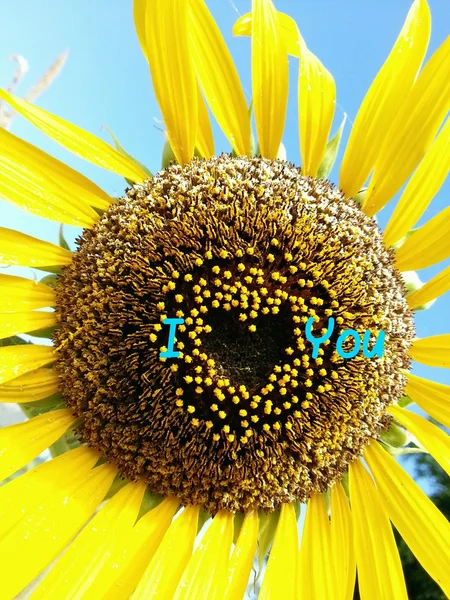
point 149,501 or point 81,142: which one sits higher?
point 81,142

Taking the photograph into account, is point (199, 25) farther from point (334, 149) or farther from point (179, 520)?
point (179, 520)

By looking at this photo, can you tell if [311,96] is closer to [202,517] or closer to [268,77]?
[268,77]

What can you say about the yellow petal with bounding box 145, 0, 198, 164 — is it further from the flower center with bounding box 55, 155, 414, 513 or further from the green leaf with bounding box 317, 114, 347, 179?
the green leaf with bounding box 317, 114, 347, 179

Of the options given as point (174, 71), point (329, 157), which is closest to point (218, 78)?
point (174, 71)

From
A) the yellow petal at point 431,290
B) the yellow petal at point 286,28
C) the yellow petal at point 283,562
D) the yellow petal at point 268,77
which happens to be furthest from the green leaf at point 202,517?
Answer: the yellow petal at point 286,28

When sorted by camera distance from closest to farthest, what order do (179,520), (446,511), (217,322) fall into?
(217,322), (179,520), (446,511)

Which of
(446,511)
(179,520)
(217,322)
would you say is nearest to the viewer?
(217,322)

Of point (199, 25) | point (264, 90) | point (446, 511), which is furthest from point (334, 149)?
point (446, 511)
